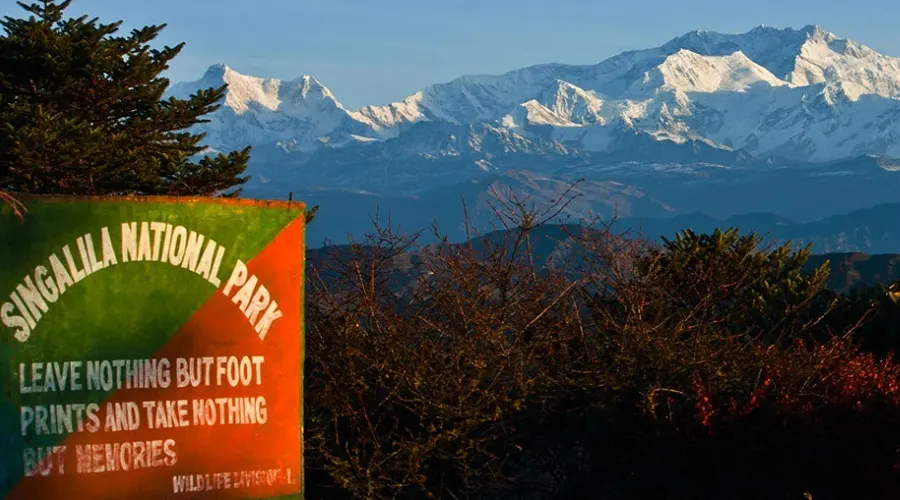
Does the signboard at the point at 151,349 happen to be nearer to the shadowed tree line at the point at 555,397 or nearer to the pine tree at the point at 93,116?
the shadowed tree line at the point at 555,397

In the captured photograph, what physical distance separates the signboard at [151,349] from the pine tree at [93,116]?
26.2 ft

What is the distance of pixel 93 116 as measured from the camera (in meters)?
14.9

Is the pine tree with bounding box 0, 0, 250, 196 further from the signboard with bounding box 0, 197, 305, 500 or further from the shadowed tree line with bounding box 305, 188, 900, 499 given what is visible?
the signboard with bounding box 0, 197, 305, 500

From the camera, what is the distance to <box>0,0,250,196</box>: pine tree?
12383 millimetres

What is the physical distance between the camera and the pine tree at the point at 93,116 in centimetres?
1238

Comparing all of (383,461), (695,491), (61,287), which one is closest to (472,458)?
(383,461)

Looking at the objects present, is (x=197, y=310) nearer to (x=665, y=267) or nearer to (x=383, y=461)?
(x=383, y=461)

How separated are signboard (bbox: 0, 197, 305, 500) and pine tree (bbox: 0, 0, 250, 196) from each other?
26.2 feet

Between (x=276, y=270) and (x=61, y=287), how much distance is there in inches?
31.3

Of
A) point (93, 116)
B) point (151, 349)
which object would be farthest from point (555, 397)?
point (93, 116)

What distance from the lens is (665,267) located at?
41.4 ft

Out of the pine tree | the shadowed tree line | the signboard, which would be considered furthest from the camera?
the pine tree

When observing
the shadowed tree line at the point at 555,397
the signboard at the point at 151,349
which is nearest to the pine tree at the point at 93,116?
the shadowed tree line at the point at 555,397

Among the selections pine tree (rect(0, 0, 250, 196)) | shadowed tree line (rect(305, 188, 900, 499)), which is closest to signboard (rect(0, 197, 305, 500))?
shadowed tree line (rect(305, 188, 900, 499))
